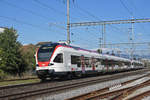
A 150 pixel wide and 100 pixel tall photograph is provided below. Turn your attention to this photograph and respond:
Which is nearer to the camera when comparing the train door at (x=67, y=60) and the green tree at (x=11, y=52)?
the train door at (x=67, y=60)

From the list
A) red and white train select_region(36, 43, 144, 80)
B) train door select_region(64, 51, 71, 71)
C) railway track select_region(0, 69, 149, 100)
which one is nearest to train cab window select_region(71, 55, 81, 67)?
red and white train select_region(36, 43, 144, 80)

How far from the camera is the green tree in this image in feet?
107

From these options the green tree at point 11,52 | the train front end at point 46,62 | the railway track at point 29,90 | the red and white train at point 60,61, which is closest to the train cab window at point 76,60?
the red and white train at point 60,61

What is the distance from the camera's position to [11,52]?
109 ft

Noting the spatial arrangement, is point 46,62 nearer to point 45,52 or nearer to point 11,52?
point 45,52

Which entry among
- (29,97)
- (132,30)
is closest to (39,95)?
(29,97)

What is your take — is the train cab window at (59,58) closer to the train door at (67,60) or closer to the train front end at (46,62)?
the train front end at (46,62)

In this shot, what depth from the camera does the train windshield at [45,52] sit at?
17.9 metres

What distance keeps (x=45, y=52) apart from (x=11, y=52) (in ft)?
54.8

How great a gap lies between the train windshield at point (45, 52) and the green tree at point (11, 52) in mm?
15287

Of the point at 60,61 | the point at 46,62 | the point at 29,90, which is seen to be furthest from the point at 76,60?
the point at 29,90

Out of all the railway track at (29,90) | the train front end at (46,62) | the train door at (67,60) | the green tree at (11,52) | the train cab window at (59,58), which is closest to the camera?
the railway track at (29,90)

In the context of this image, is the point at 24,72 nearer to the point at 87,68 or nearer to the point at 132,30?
the point at 87,68

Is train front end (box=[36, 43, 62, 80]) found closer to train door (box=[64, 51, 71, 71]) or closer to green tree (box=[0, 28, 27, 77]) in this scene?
train door (box=[64, 51, 71, 71])
